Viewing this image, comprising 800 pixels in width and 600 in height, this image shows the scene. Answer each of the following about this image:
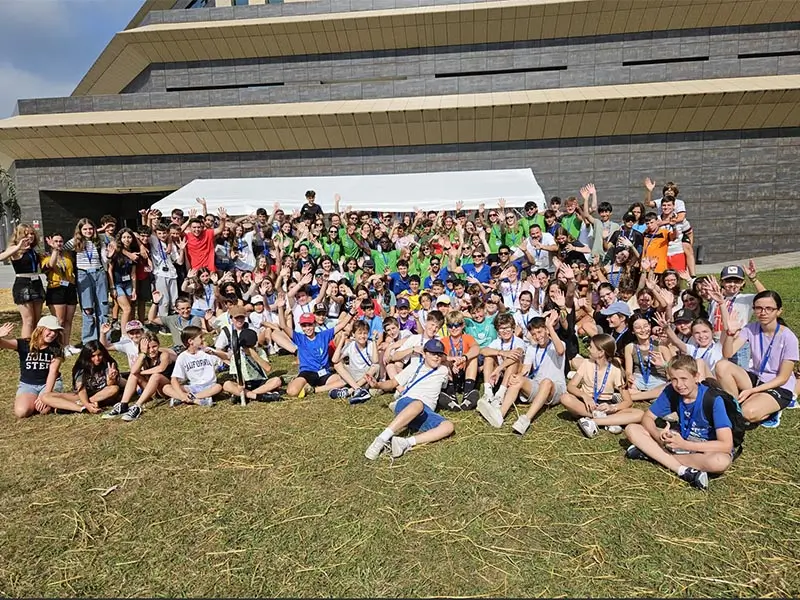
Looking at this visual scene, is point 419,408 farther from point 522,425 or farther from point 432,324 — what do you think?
point 432,324

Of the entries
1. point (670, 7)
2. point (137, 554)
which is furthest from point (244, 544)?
point (670, 7)

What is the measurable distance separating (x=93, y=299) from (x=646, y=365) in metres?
9.28

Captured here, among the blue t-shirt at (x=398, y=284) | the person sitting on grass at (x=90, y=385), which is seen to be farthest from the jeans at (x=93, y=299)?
the blue t-shirt at (x=398, y=284)

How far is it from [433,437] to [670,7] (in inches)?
864

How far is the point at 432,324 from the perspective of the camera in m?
6.35

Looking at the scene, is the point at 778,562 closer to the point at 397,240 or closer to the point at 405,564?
the point at 405,564

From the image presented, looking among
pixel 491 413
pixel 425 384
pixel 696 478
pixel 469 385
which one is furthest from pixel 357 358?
pixel 696 478

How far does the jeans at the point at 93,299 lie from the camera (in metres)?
9.19

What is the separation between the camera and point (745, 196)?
18.6m

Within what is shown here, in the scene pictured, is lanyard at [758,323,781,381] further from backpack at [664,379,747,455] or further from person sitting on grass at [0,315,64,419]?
person sitting on grass at [0,315,64,419]

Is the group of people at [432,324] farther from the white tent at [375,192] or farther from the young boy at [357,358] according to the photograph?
the white tent at [375,192]

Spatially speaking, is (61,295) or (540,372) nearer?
(540,372)

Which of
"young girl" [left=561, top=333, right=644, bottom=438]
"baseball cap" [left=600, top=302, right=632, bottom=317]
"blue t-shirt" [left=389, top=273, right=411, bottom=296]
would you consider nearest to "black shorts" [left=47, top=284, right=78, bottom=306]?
"blue t-shirt" [left=389, top=273, right=411, bottom=296]

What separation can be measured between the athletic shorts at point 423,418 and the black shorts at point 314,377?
79.4 inches
